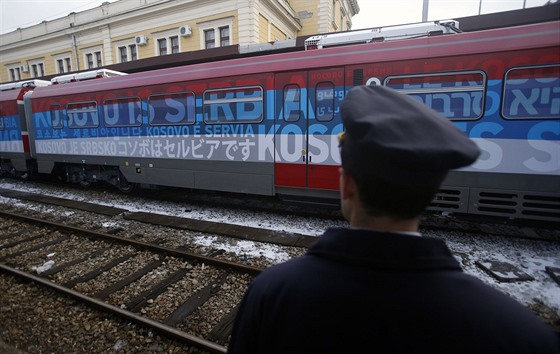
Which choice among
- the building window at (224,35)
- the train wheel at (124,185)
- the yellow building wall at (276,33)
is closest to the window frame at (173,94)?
the train wheel at (124,185)

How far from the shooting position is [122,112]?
884 cm

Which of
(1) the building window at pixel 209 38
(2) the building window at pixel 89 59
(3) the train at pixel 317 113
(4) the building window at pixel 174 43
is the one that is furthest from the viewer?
(2) the building window at pixel 89 59

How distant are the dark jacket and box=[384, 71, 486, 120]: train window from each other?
5.21 metres

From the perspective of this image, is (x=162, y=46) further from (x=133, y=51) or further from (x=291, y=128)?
(x=291, y=128)

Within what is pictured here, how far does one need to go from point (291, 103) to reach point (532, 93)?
163 inches

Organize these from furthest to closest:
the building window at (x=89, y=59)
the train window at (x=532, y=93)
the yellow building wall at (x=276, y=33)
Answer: the building window at (x=89, y=59) < the yellow building wall at (x=276, y=33) < the train window at (x=532, y=93)

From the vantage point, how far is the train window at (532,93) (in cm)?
487

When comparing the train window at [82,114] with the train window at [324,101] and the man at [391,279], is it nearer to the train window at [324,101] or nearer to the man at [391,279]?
the train window at [324,101]

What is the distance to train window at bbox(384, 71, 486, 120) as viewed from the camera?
5293mm

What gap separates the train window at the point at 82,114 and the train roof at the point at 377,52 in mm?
1957

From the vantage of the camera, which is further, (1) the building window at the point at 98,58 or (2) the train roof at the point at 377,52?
(1) the building window at the point at 98,58

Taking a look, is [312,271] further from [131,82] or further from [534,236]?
[131,82]

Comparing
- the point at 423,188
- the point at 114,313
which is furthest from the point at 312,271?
the point at 114,313

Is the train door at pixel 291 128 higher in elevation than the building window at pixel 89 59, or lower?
lower
